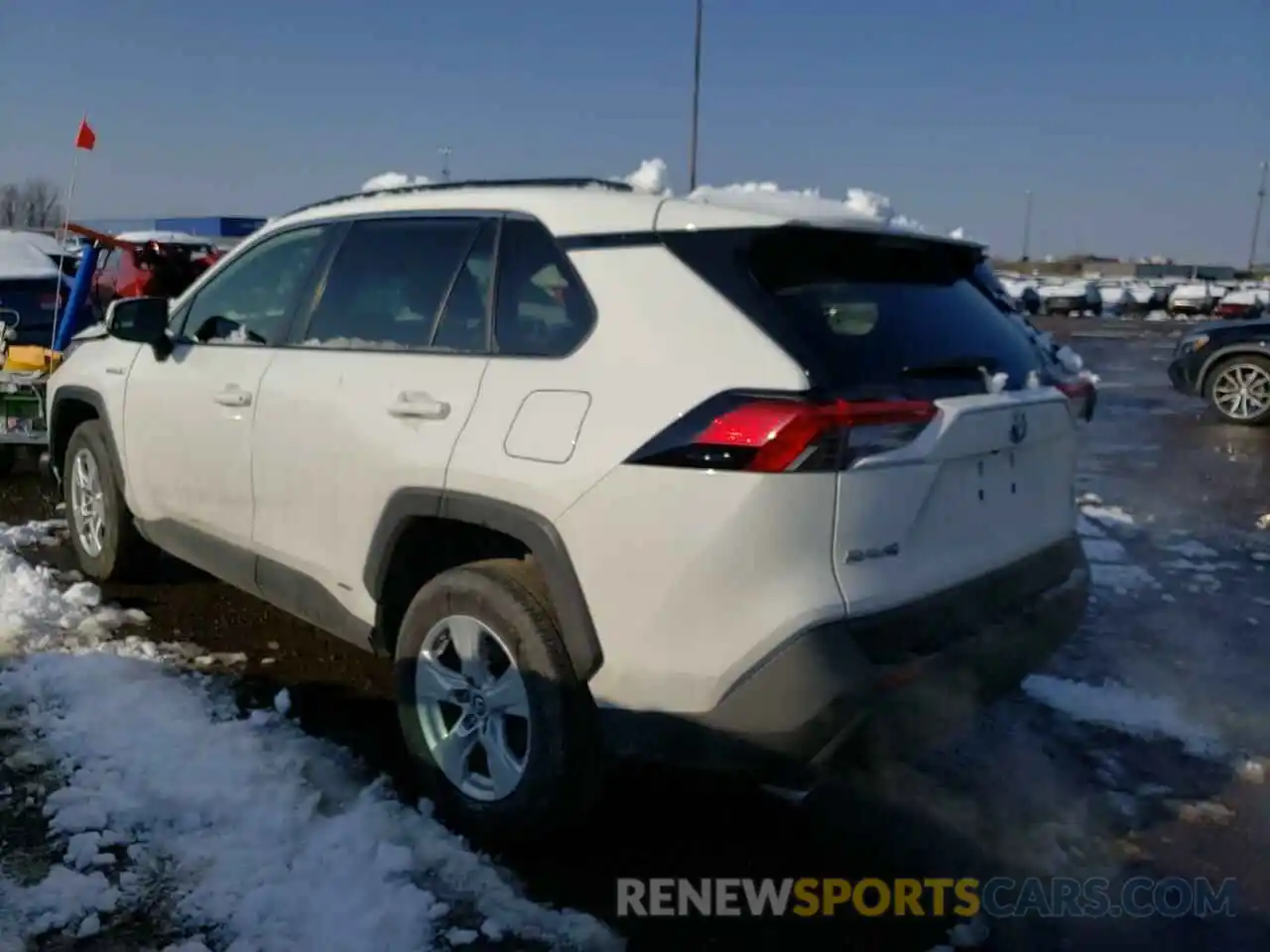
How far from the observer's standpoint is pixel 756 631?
259 cm

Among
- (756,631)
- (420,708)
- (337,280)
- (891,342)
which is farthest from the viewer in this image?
(337,280)

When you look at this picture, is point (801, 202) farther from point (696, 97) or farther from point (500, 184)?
point (696, 97)

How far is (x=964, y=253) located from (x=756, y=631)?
156cm

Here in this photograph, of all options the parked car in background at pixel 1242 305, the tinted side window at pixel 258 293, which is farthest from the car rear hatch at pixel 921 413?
the parked car in background at pixel 1242 305

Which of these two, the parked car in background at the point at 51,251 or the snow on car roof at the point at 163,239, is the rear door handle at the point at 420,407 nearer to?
the parked car in background at the point at 51,251

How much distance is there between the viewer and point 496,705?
3.15 m

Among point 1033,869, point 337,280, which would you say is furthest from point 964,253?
point 337,280

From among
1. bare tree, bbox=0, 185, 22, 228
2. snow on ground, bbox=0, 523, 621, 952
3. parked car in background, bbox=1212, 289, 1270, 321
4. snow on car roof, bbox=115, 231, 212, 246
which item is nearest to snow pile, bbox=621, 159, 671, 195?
snow on ground, bbox=0, 523, 621, 952

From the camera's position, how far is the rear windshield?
8.95ft

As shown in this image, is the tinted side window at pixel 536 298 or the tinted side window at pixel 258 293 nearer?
the tinted side window at pixel 536 298

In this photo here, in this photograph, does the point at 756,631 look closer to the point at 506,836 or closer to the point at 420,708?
the point at 506,836

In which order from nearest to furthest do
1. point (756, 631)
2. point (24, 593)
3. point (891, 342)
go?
point (756, 631), point (891, 342), point (24, 593)

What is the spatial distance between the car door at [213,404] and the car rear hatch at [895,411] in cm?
194

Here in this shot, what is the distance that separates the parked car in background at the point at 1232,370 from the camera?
11836mm
